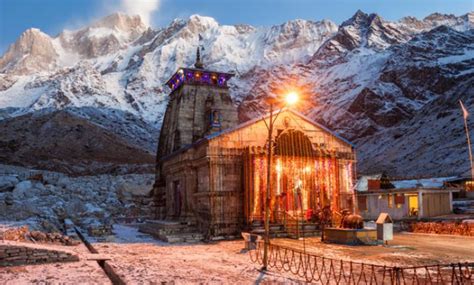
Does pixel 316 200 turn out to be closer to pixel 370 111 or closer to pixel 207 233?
pixel 207 233

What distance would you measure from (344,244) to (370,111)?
392ft

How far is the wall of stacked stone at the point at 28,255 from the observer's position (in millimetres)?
16391

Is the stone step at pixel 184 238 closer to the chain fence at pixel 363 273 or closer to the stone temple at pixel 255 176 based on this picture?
the stone temple at pixel 255 176

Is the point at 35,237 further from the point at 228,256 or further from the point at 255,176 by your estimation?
the point at 255,176

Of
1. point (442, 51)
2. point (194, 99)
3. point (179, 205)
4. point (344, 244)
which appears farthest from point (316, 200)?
point (442, 51)

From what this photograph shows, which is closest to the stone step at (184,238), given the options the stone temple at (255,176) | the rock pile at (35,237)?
the stone temple at (255,176)

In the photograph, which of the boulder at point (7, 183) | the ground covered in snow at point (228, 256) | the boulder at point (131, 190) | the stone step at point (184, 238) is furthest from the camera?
the boulder at point (131, 190)

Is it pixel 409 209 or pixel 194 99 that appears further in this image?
pixel 194 99

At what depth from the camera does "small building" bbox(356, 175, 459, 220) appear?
34.7 m

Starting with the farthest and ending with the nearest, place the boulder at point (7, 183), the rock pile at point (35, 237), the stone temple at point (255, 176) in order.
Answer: the boulder at point (7, 183), the stone temple at point (255, 176), the rock pile at point (35, 237)

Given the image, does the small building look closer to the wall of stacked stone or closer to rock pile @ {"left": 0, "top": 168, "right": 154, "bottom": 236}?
rock pile @ {"left": 0, "top": 168, "right": 154, "bottom": 236}

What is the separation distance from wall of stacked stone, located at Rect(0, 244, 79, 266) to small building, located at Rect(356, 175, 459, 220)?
2745cm

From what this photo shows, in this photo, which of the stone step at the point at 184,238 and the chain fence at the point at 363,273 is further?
the stone step at the point at 184,238

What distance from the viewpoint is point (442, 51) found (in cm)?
15162
